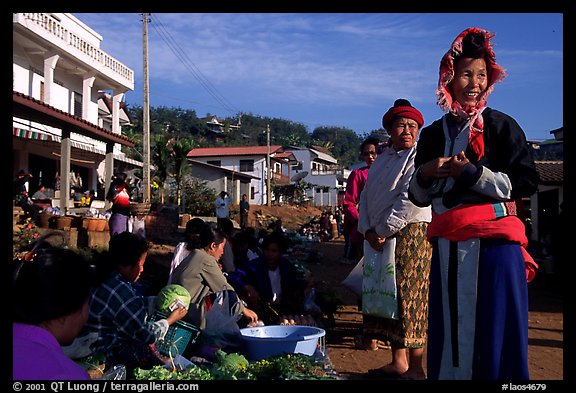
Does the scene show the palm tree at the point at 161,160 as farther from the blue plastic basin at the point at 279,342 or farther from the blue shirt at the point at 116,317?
the blue shirt at the point at 116,317

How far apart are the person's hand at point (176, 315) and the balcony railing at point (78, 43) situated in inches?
537

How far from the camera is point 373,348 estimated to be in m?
5.14

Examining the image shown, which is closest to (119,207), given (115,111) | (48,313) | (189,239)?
(189,239)

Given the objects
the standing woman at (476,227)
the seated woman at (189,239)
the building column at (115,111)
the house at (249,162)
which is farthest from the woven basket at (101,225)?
the house at (249,162)

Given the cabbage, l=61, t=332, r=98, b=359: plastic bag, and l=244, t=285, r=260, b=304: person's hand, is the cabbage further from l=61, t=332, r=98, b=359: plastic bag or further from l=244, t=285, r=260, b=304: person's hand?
l=244, t=285, r=260, b=304: person's hand

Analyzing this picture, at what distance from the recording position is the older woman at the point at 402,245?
3.76 meters

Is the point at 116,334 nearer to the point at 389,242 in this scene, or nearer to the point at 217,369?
the point at 217,369

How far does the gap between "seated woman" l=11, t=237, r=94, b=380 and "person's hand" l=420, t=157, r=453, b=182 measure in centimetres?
141

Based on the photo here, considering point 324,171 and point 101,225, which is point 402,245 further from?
point 324,171

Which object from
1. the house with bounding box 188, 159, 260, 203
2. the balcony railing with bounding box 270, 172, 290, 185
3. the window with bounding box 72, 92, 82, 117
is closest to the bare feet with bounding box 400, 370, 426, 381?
the window with bounding box 72, 92, 82, 117

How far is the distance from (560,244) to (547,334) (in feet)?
9.79

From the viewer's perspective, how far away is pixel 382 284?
387 cm

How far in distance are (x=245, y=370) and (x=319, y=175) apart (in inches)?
2016

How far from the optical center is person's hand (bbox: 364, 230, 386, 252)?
386cm
